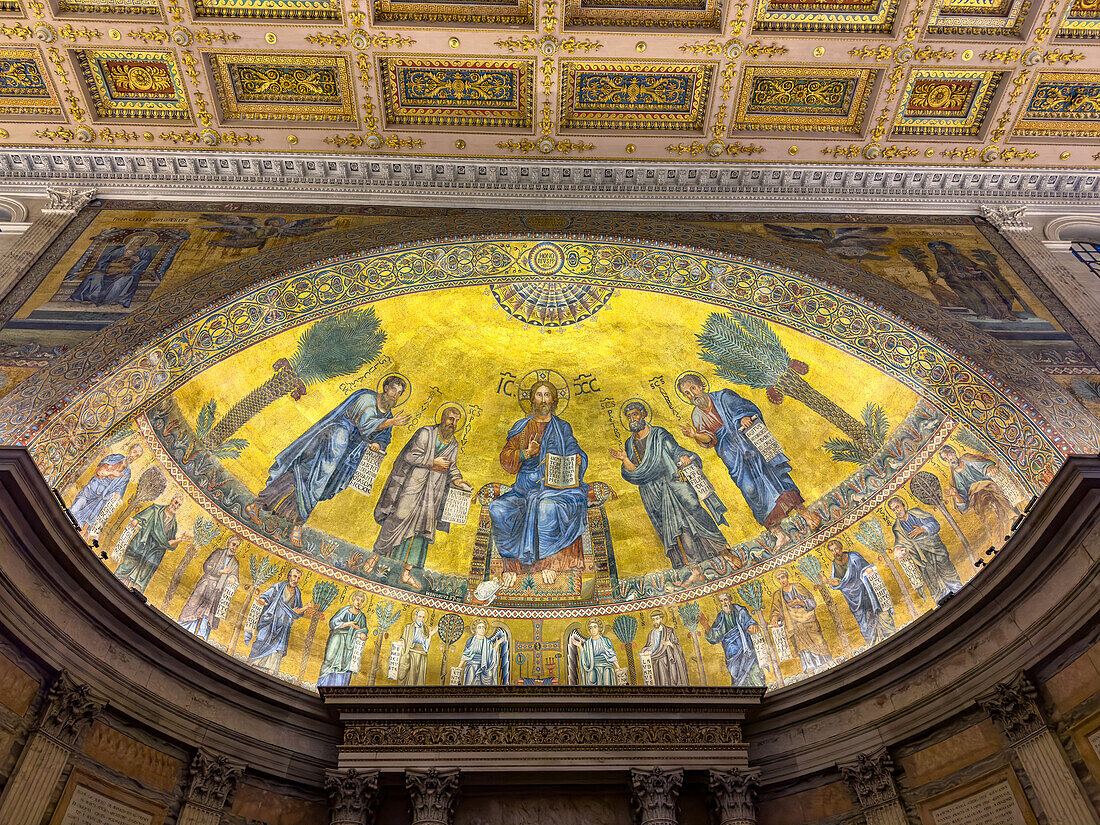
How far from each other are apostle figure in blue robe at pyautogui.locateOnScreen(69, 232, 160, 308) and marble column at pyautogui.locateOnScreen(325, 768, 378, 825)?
6.85 meters

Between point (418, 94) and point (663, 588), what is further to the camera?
point (663, 588)

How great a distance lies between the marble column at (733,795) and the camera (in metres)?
9.89

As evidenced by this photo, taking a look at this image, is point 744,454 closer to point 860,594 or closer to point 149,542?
point 860,594

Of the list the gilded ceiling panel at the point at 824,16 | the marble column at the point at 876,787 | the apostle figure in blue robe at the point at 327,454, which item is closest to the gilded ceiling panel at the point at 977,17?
the gilded ceiling panel at the point at 824,16

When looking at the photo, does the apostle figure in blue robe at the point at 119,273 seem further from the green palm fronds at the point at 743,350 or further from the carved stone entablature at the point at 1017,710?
the carved stone entablature at the point at 1017,710

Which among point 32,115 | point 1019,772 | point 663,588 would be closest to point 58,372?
point 32,115

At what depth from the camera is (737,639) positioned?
11867mm

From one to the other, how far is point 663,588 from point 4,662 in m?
8.87

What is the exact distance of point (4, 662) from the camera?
7.69 metres

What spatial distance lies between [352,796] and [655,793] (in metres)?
3.96

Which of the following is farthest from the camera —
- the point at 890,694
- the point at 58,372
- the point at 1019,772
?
the point at 890,694

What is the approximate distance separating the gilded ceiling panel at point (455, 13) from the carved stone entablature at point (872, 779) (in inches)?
435

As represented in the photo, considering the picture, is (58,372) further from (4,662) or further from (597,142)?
(597,142)

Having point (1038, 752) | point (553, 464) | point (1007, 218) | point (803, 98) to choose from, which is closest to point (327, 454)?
point (553, 464)
